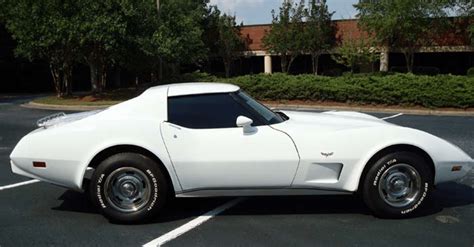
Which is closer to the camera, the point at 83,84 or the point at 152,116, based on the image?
the point at 152,116

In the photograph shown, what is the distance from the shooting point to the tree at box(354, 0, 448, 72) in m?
29.2

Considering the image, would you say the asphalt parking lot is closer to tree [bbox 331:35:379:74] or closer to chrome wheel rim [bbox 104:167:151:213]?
chrome wheel rim [bbox 104:167:151:213]

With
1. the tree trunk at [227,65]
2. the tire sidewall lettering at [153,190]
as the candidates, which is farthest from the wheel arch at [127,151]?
the tree trunk at [227,65]

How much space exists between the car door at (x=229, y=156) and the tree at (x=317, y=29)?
97.7ft

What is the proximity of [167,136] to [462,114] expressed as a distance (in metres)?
14.2

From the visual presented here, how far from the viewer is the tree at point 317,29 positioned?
33.8 m

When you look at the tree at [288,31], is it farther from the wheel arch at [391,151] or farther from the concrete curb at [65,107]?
the wheel arch at [391,151]

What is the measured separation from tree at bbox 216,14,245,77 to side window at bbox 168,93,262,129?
31895 millimetres

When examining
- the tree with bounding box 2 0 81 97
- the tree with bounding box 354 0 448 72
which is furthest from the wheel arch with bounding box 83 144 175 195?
the tree with bounding box 354 0 448 72

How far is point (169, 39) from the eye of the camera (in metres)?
25.2

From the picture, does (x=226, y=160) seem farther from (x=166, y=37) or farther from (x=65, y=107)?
(x=166, y=37)

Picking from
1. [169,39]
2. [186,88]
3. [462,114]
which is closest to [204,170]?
[186,88]

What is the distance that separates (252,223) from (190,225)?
60cm

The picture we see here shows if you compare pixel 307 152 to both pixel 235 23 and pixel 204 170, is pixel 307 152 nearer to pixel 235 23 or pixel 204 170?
pixel 204 170
